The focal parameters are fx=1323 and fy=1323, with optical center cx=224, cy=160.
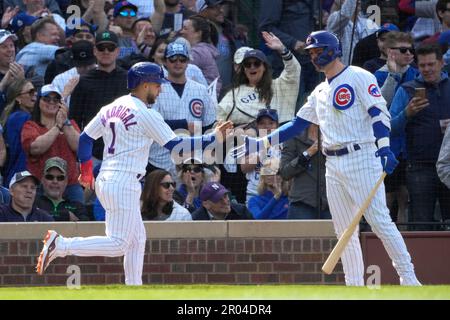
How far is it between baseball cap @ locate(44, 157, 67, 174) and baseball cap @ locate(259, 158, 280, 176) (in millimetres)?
1872

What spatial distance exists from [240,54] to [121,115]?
9.65ft

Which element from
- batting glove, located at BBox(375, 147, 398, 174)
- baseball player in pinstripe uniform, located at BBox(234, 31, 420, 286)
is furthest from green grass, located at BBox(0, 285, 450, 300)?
batting glove, located at BBox(375, 147, 398, 174)

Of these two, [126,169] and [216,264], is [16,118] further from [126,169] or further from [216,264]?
[126,169]

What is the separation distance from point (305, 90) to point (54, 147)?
2.50m

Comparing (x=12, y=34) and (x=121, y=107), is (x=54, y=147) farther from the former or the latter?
(x=121, y=107)

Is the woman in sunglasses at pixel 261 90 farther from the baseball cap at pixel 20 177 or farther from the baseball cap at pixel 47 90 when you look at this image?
the baseball cap at pixel 20 177

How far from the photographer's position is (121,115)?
33.8 feet

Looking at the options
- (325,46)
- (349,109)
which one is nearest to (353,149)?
(349,109)

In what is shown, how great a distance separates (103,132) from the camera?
1050cm

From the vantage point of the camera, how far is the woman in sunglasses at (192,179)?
12.7 m

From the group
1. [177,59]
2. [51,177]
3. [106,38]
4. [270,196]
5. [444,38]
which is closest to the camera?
[51,177]

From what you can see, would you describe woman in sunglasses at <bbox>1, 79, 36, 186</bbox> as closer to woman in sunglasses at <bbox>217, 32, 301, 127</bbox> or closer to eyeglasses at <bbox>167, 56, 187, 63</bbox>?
eyeglasses at <bbox>167, 56, 187, 63</bbox>

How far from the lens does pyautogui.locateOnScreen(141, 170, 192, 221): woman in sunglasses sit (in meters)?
12.3

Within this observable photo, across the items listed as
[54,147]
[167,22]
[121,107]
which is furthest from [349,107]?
[167,22]
